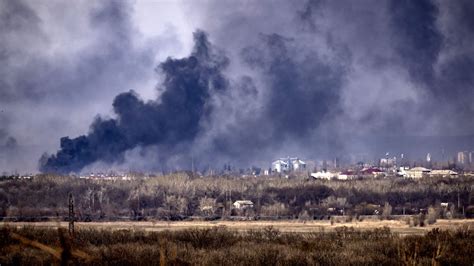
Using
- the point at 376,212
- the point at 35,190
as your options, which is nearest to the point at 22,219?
the point at 35,190

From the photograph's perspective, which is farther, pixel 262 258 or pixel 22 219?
pixel 22 219

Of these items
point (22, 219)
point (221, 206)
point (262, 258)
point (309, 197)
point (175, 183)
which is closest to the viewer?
point (262, 258)

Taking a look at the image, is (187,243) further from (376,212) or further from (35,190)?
(35,190)

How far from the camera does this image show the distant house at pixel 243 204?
7719 cm

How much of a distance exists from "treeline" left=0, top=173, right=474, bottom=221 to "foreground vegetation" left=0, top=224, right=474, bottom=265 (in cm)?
2932

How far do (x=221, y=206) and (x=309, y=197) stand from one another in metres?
11.7

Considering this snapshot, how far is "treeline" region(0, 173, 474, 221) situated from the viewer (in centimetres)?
7212

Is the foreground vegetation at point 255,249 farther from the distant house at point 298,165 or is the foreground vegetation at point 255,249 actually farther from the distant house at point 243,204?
the distant house at point 298,165

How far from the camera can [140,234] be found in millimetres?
39094

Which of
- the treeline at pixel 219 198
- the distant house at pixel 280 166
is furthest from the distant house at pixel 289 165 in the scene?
the treeline at pixel 219 198

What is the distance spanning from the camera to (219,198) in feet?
278

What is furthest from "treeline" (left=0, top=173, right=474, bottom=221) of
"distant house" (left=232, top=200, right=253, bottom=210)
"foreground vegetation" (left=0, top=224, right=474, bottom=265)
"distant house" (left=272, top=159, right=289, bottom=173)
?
"distant house" (left=272, top=159, right=289, bottom=173)

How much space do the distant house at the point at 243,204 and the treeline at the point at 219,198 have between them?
793 mm

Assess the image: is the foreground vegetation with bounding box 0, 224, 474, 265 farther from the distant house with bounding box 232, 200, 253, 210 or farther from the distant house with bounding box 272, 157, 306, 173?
the distant house with bounding box 272, 157, 306, 173
